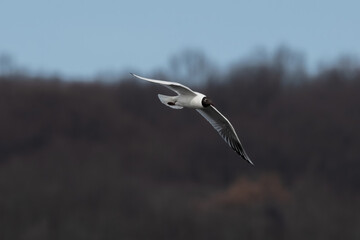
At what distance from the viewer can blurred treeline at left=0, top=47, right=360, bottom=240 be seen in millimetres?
31875

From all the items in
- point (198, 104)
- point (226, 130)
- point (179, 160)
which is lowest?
point (179, 160)

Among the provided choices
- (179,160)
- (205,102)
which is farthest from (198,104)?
(179,160)

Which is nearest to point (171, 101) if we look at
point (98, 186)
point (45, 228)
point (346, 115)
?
point (45, 228)

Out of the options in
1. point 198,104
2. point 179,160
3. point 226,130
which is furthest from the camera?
point 179,160

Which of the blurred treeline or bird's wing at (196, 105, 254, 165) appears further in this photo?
the blurred treeline

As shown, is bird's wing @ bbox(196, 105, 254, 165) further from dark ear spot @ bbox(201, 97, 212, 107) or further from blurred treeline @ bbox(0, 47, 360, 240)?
blurred treeline @ bbox(0, 47, 360, 240)

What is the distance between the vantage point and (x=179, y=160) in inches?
1628

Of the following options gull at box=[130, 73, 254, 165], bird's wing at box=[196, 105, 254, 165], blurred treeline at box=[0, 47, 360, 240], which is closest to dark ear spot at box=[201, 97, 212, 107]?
gull at box=[130, 73, 254, 165]

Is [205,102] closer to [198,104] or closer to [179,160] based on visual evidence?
[198,104]

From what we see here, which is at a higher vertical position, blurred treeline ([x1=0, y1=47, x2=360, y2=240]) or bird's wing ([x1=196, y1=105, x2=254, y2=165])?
bird's wing ([x1=196, y1=105, x2=254, y2=165])

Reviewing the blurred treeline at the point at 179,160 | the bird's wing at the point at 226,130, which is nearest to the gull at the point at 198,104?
the bird's wing at the point at 226,130

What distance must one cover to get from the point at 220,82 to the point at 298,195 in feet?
45.3

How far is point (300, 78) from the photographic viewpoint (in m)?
49.3

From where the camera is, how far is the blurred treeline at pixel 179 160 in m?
31.9
